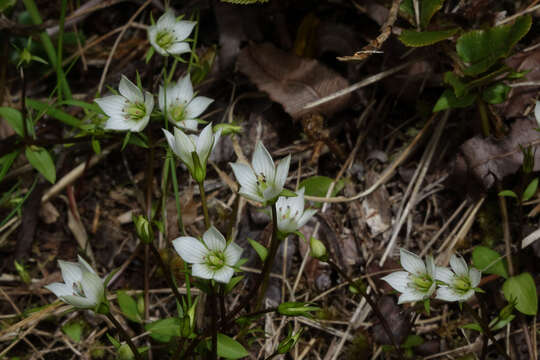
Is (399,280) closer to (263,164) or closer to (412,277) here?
(412,277)

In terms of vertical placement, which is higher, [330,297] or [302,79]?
[302,79]

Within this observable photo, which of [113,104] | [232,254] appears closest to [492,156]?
[232,254]

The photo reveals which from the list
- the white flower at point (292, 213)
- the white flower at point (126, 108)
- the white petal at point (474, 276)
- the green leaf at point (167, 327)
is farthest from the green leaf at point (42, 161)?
the white petal at point (474, 276)

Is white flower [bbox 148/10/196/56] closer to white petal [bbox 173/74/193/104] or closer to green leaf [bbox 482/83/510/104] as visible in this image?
white petal [bbox 173/74/193/104]

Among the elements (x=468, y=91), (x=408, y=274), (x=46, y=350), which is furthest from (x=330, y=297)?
(x=46, y=350)

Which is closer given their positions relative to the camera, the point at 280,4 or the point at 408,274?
the point at 408,274

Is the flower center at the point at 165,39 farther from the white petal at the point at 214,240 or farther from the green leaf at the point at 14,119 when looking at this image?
the white petal at the point at 214,240

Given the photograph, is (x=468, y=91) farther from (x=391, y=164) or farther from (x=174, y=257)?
(x=174, y=257)
